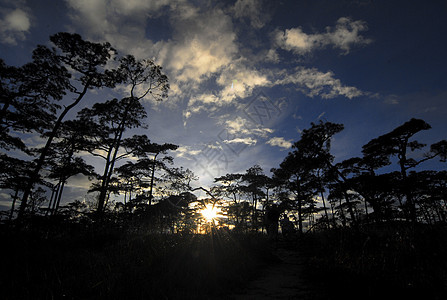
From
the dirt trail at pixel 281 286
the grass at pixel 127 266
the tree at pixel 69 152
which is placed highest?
the tree at pixel 69 152

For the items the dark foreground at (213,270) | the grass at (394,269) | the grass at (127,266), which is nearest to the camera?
the grass at (394,269)

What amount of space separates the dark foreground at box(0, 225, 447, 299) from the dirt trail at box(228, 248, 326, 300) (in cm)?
2

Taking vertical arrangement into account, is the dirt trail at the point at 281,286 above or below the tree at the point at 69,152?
below

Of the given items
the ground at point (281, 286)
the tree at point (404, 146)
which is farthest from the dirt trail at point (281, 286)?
the tree at point (404, 146)

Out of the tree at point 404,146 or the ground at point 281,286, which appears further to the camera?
the tree at point 404,146

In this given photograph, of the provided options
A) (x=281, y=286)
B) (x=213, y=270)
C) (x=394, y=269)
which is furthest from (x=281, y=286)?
(x=394, y=269)

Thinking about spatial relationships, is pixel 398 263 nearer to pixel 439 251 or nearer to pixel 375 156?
pixel 439 251

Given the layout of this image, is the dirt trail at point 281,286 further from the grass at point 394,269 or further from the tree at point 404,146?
the tree at point 404,146

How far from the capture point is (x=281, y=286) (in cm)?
507

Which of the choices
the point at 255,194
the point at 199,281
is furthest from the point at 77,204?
the point at 199,281

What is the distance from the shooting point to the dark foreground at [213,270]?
3.52 m

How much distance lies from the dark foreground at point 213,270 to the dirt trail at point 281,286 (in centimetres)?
2

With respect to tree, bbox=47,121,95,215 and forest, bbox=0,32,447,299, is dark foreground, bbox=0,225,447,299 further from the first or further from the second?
tree, bbox=47,121,95,215

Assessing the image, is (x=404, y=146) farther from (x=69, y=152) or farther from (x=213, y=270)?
(x=69, y=152)
